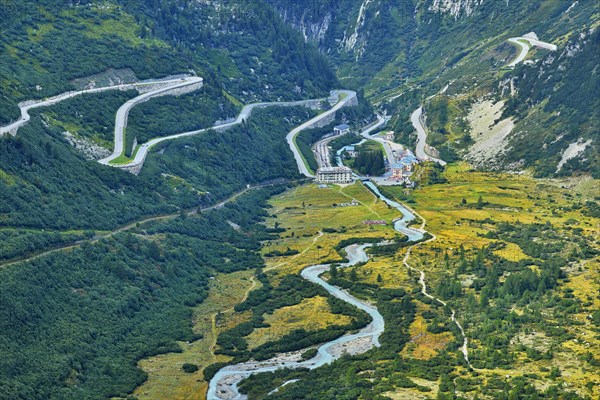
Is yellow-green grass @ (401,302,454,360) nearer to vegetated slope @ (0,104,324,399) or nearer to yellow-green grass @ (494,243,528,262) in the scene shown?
vegetated slope @ (0,104,324,399)

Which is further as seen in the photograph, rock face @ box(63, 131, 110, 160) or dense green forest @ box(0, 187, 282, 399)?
rock face @ box(63, 131, 110, 160)

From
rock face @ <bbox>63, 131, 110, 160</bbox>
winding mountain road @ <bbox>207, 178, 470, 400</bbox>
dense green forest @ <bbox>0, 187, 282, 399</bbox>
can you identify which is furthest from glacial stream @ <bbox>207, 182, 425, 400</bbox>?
rock face @ <bbox>63, 131, 110, 160</bbox>

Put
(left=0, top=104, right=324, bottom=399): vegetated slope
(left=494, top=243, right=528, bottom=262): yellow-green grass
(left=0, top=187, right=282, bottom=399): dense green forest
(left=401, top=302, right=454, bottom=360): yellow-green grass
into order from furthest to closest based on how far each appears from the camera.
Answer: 1. (left=494, top=243, right=528, bottom=262): yellow-green grass
2. (left=401, top=302, right=454, bottom=360): yellow-green grass
3. (left=0, top=104, right=324, bottom=399): vegetated slope
4. (left=0, top=187, right=282, bottom=399): dense green forest

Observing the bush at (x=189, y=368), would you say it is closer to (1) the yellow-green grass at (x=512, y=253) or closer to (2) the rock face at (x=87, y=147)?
(1) the yellow-green grass at (x=512, y=253)

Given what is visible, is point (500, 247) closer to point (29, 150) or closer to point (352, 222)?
point (352, 222)

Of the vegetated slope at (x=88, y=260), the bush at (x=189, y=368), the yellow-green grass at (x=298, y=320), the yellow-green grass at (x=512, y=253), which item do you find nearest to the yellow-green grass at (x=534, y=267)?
the yellow-green grass at (x=512, y=253)

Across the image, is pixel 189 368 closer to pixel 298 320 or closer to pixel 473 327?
pixel 298 320
